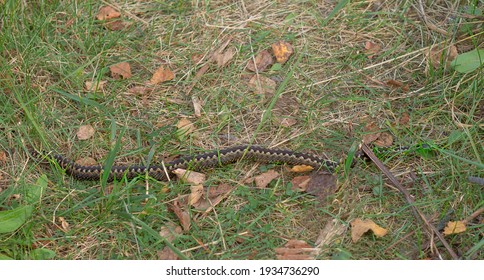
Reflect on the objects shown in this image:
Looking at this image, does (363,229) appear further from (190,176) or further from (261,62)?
(261,62)

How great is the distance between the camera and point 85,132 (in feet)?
20.7

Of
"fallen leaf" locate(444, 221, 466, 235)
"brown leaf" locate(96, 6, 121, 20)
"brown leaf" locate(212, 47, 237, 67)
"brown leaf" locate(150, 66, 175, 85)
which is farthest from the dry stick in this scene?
"brown leaf" locate(96, 6, 121, 20)

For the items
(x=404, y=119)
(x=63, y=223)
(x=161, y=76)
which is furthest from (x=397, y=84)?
(x=63, y=223)

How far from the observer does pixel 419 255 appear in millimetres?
5211

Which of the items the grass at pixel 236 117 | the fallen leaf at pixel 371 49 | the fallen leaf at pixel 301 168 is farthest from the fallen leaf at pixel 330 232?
the fallen leaf at pixel 371 49

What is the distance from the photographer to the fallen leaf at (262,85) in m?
6.67

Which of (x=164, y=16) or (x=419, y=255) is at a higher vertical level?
(x=164, y=16)

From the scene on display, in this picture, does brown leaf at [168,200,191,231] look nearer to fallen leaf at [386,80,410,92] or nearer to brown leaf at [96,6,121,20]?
fallen leaf at [386,80,410,92]

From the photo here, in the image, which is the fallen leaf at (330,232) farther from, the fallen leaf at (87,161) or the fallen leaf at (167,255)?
the fallen leaf at (87,161)

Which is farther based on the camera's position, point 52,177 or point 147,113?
point 147,113
